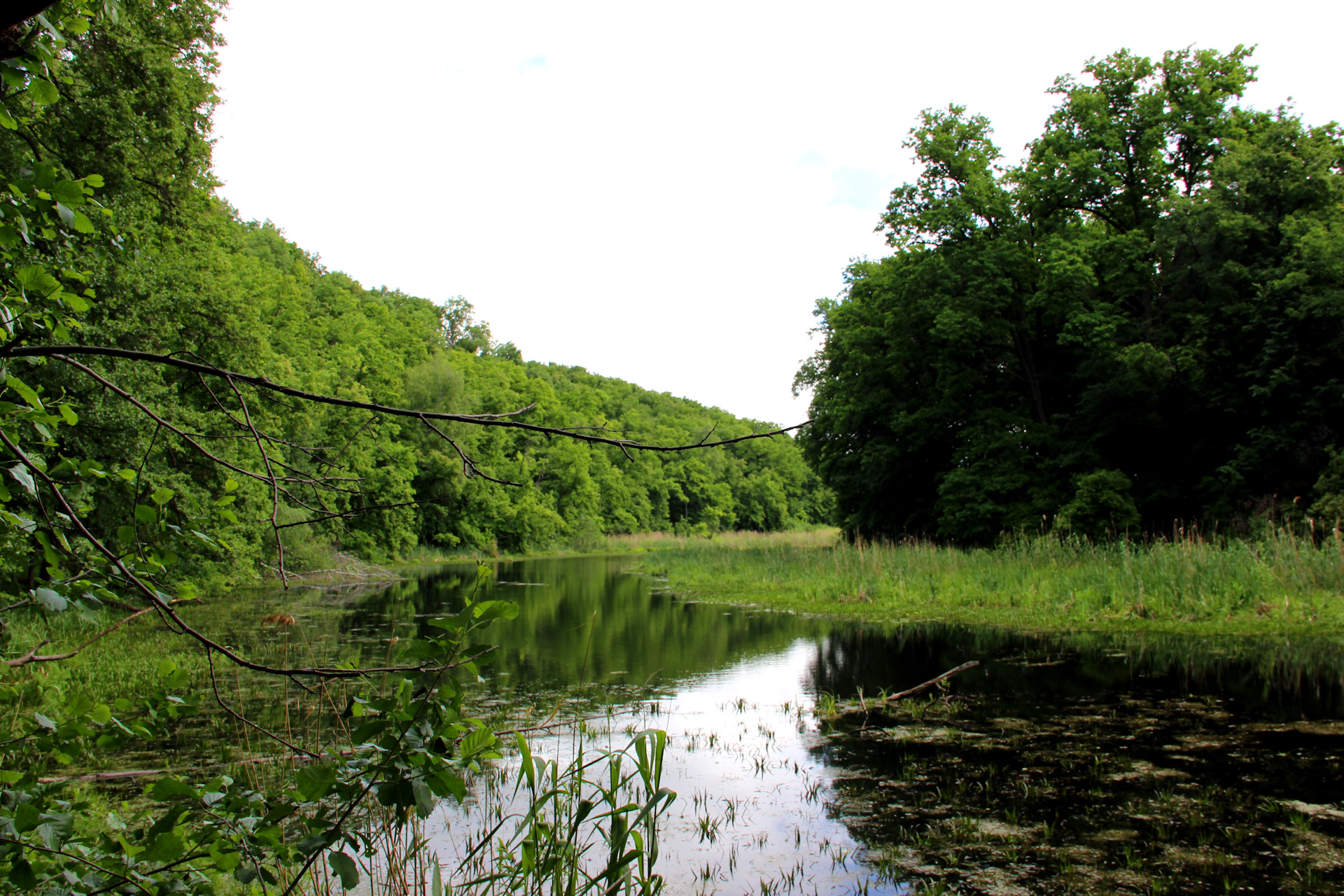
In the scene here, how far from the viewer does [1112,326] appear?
19719mm

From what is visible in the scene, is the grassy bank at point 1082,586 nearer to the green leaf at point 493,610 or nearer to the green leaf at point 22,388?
the green leaf at point 493,610

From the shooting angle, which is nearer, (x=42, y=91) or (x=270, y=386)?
(x=270, y=386)

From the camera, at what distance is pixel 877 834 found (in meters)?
4.57

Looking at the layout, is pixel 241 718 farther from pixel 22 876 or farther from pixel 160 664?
pixel 22 876

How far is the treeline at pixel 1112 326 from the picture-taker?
1756 centimetres

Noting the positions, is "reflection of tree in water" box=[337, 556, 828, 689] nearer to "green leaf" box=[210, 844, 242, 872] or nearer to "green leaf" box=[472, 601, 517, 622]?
"green leaf" box=[210, 844, 242, 872]

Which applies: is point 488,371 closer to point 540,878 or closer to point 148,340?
point 148,340

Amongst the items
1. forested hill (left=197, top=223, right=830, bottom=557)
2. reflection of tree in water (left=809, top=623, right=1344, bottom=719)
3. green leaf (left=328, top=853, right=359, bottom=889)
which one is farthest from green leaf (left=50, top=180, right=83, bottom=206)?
forested hill (left=197, top=223, right=830, bottom=557)

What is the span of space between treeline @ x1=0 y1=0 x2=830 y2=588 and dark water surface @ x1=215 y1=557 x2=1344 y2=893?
7.42ft

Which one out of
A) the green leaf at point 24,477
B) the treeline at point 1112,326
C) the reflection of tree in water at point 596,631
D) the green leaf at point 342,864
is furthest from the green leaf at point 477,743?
the treeline at point 1112,326

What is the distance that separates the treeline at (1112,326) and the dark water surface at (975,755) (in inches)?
376

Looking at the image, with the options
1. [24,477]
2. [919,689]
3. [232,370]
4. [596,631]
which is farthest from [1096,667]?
[232,370]

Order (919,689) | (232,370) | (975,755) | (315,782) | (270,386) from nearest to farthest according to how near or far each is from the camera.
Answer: (270,386)
(315,782)
(975,755)
(919,689)
(232,370)

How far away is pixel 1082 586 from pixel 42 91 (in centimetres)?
1368
